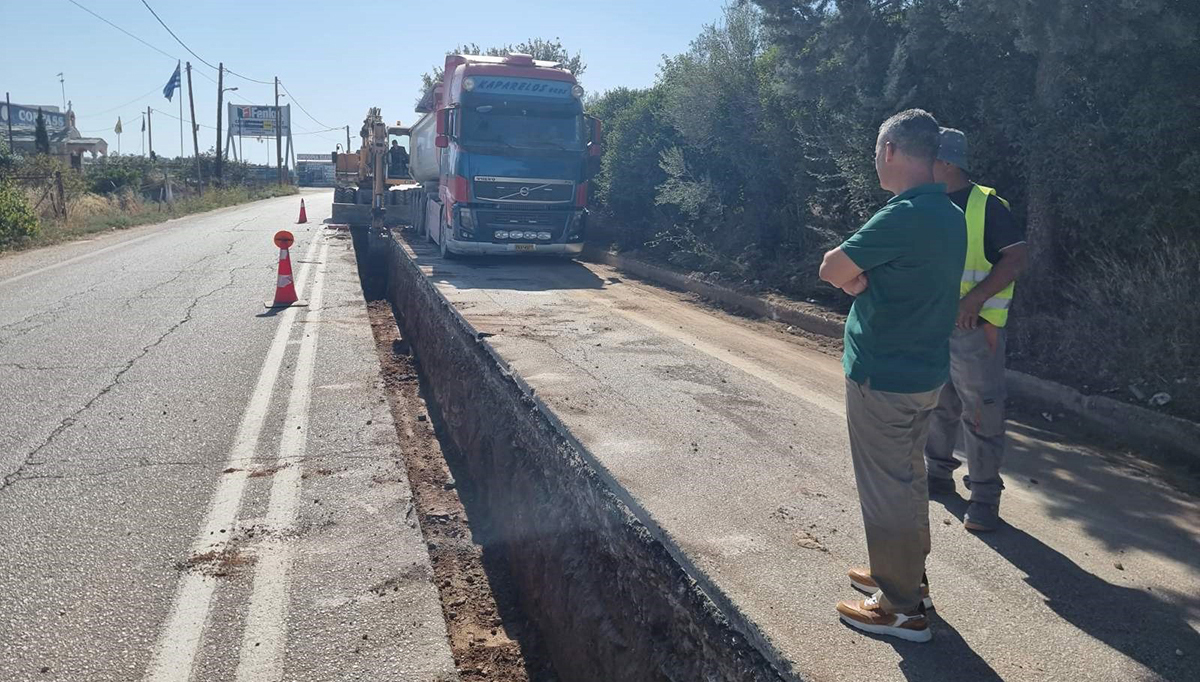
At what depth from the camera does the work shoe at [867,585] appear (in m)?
3.37

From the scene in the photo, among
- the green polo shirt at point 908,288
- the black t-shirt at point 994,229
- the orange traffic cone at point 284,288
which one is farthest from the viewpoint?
the orange traffic cone at point 284,288

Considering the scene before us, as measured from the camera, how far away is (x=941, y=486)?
4777 millimetres

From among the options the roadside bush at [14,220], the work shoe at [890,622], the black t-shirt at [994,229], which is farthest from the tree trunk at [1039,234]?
the roadside bush at [14,220]

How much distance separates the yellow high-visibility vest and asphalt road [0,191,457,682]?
283 cm

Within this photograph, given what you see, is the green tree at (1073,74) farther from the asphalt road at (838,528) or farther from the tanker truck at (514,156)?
the tanker truck at (514,156)

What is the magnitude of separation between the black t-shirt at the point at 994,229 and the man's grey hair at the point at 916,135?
1.27m

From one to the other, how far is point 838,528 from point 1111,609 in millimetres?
1117

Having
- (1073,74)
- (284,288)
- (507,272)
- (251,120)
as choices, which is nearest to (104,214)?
(507,272)

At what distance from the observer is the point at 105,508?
512 cm

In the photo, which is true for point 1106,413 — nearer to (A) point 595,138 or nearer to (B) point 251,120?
(A) point 595,138

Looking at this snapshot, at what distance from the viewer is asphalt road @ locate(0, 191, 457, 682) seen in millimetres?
3785

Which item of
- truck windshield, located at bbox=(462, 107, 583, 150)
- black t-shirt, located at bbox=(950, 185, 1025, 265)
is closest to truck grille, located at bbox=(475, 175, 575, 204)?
truck windshield, located at bbox=(462, 107, 583, 150)

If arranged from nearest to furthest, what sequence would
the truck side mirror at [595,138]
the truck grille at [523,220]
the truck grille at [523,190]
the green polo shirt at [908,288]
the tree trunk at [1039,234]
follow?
the green polo shirt at [908,288] < the tree trunk at [1039,234] < the truck grille at [523,190] < the truck grille at [523,220] < the truck side mirror at [595,138]

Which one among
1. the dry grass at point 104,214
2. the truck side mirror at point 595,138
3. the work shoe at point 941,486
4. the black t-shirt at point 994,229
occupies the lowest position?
the dry grass at point 104,214
